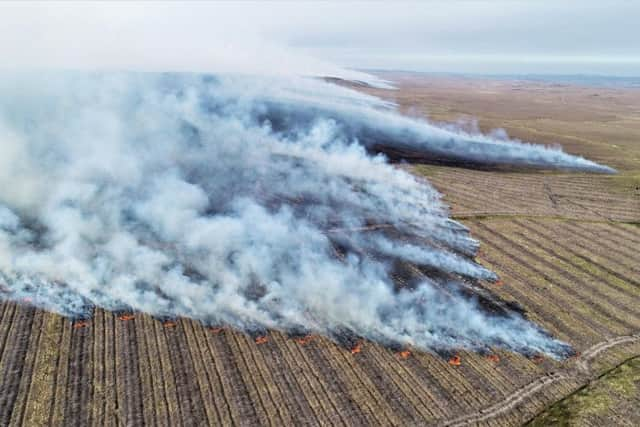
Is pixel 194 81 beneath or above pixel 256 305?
above

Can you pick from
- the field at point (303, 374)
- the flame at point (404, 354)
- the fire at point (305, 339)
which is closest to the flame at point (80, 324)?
the field at point (303, 374)

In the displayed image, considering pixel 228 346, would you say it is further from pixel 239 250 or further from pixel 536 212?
pixel 536 212

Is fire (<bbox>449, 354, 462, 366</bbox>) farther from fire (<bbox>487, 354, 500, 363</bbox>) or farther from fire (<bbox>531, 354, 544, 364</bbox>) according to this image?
fire (<bbox>531, 354, 544, 364</bbox>)

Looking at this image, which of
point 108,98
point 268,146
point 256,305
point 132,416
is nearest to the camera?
point 132,416

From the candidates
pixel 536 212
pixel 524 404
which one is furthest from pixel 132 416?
pixel 536 212

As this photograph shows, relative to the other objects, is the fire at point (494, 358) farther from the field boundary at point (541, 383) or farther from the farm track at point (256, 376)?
the field boundary at point (541, 383)

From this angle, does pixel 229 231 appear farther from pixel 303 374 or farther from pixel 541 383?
pixel 541 383
